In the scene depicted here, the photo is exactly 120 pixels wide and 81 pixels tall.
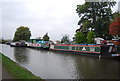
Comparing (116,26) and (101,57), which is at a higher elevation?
(116,26)

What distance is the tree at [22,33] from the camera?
227 ft

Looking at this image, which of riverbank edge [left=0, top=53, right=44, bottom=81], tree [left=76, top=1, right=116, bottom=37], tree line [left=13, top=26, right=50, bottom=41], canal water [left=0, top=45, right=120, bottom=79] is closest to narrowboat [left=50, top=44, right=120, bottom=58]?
canal water [left=0, top=45, right=120, bottom=79]

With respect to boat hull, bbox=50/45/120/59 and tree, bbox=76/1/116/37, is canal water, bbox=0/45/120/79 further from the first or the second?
tree, bbox=76/1/116/37

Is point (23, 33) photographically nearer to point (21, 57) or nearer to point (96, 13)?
point (96, 13)

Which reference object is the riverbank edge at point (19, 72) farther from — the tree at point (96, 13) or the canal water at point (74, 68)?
the tree at point (96, 13)

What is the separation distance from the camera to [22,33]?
70.1 meters

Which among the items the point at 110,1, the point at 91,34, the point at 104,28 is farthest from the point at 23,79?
A: the point at 110,1

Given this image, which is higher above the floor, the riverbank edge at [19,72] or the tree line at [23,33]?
the tree line at [23,33]

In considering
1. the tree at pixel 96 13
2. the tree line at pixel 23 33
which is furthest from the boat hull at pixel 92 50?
the tree line at pixel 23 33

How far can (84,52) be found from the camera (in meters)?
20.6

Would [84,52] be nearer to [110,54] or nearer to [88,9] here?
[110,54]

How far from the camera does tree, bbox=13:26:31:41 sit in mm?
69250

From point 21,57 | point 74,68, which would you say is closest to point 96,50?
point 74,68

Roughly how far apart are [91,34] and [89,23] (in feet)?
15.6
